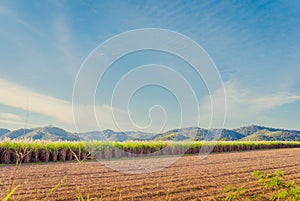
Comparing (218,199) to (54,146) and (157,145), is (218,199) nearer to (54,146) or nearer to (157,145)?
(54,146)

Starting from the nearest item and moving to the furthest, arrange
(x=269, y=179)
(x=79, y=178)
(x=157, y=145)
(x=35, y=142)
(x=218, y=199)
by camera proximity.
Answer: (x=269, y=179)
(x=218, y=199)
(x=79, y=178)
(x=35, y=142)
(x=157, y=145)

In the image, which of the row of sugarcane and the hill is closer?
the hill

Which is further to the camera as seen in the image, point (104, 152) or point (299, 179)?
point (104, 152)

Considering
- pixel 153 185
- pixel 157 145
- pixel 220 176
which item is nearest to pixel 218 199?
pixel 153 185

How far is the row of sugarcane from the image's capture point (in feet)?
47.2

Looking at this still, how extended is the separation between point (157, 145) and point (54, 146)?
8962mm

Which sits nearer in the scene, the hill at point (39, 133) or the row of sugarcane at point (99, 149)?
the hill at point (39, 133)

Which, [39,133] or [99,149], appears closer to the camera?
[39,133]

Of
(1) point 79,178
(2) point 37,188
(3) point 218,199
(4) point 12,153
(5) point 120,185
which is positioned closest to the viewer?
(3) point 218,199

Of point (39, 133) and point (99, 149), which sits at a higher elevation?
point (39, 133)

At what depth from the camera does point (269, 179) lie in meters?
3.29

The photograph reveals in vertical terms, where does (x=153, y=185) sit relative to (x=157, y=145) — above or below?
below

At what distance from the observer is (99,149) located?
1753 cm

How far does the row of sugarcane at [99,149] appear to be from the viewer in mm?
14376
